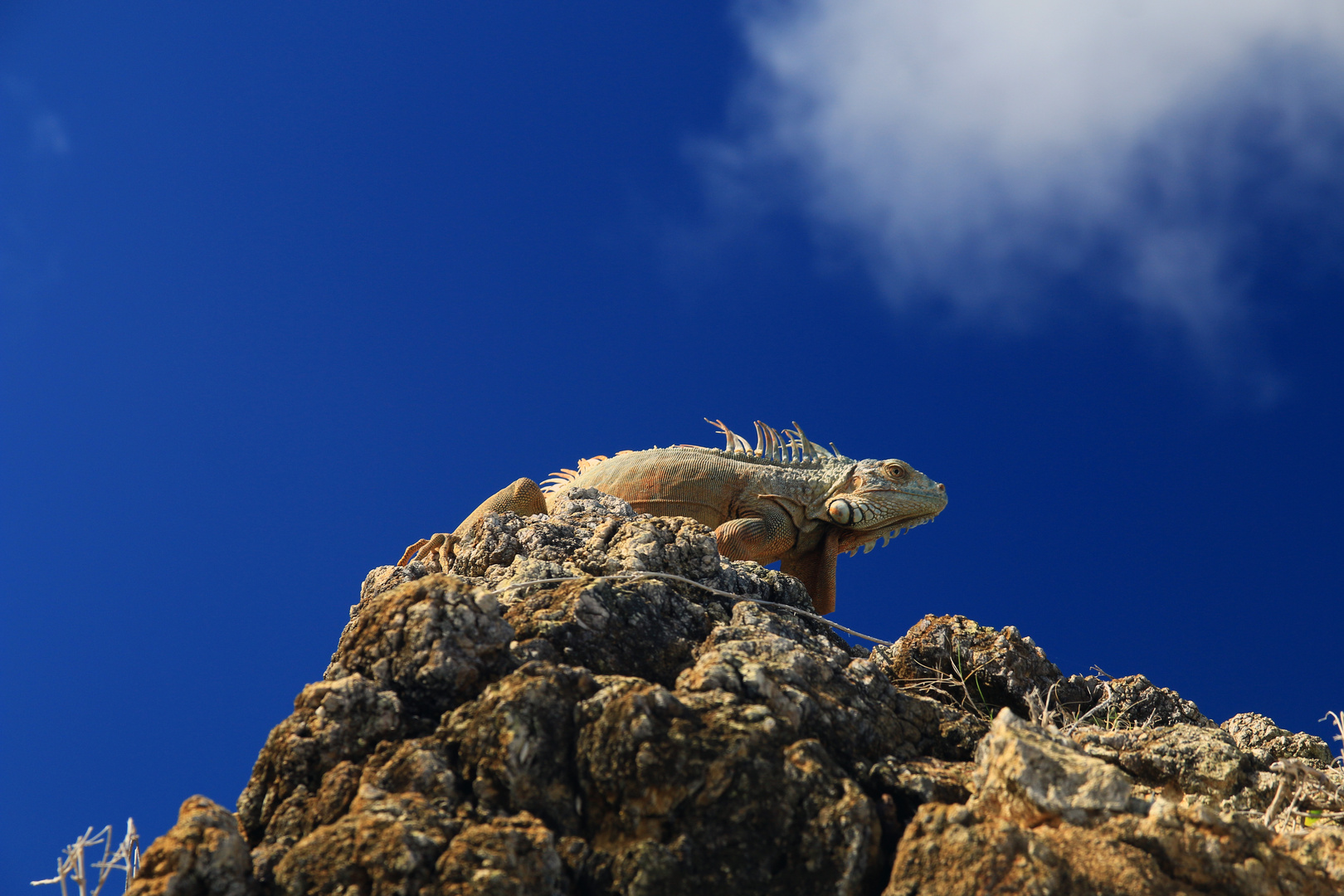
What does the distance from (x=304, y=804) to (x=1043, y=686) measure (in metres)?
3.93

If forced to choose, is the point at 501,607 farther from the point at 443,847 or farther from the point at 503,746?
the point at 443,847

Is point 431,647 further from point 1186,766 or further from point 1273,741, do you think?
→ point 1273,741

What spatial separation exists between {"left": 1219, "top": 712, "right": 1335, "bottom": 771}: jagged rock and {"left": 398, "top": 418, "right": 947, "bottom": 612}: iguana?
4.36 meters

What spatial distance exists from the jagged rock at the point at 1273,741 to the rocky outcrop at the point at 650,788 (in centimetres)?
129

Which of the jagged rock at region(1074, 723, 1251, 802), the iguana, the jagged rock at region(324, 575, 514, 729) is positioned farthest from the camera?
the iguana

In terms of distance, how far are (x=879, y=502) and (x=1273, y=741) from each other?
4.72m

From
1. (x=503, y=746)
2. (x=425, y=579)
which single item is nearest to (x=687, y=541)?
(x=425, y=579)

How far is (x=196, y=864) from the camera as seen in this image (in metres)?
2.84

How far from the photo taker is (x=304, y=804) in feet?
10.3

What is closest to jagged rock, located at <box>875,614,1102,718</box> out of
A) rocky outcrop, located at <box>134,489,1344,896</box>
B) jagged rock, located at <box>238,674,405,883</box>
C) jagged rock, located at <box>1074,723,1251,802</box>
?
jagged rock, located at <box>1074,723,1251,802</box>

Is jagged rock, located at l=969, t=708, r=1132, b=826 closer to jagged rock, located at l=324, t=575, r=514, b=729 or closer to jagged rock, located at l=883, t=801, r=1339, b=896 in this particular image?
jagged rock, located at l=883, t=801, r=1339, b=896

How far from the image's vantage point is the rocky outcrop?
2.85 m

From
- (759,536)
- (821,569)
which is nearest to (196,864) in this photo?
(759,536)

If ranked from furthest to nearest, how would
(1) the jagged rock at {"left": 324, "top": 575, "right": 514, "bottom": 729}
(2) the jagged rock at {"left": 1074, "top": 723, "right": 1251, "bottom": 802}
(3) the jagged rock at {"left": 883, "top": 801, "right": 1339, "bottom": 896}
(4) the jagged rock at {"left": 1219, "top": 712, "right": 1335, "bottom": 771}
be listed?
(4) the jagged rock at {"left": 1219, "top": 712, "right": 1335, "bottom": 771} → (2) the jagged rock at {"left": 1074, "top": 723, "right": 1251, "bottom": 802} → (1) the jagged rock at {"left": 324, "top": 575, "right": 514, "bottom": 729} → (3) the jagged rock at {"left": 883, "top": 801, "right": 1339, "bottom": 896}
